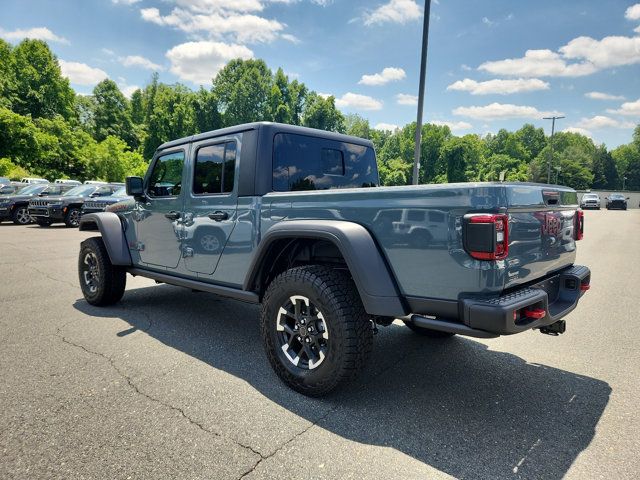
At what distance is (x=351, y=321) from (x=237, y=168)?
1.72m

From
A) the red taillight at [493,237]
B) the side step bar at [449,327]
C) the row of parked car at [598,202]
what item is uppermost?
the row of parked car at [598,202]

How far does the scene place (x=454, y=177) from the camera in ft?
219

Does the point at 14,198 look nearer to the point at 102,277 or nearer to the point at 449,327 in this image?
the point at 102,277

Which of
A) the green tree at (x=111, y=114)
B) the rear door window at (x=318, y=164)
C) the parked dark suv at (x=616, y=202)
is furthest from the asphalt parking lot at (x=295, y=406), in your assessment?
the green tree at (x=111, y=114)

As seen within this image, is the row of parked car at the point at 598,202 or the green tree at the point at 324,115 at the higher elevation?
the green tree at the point at 324,115

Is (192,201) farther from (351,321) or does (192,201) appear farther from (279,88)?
(279,88)

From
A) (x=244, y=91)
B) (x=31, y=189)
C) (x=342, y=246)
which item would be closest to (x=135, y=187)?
(x=342, y=246)

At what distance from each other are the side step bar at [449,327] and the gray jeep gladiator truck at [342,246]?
11mm

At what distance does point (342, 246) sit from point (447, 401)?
1346 millimetres

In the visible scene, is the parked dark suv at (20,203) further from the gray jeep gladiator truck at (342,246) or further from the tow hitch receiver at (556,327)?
the tow hitch receiver at (556,327)

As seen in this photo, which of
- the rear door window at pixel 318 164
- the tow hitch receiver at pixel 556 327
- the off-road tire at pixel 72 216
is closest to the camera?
the tow hitch receiver at pixel 556 327

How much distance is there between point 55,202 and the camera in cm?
1506

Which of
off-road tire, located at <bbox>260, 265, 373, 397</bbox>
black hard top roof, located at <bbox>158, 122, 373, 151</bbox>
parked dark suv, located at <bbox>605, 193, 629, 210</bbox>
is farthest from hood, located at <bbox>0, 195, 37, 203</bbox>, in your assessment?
parked dark suv, located at <bbox>605, 193, 629, 210</bbox>

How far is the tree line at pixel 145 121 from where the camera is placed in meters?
36.6
